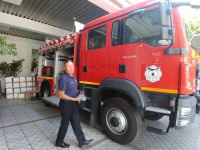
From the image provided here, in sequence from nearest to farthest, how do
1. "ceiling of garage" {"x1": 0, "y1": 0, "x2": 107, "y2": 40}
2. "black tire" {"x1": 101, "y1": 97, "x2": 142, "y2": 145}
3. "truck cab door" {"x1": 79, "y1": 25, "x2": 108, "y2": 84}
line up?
"black tire" {"x1": 101, "y1": 97, "x2": 142, "y2": 145} < "truck cab door" {"x1": 79, "y1": 25, "x2": 108, "y2": 84} < "ceiling of garage" {"x1": 0, "y1": 0, "x2": 107, "y2": 40}

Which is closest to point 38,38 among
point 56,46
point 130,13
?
point 56,46

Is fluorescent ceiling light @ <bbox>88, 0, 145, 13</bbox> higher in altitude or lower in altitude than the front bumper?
higher

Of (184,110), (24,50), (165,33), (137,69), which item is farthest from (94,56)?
(24,50)

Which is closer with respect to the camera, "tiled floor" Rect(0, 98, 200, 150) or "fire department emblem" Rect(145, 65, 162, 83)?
"fire department emblem" Rect(145, 65, 162, 83)

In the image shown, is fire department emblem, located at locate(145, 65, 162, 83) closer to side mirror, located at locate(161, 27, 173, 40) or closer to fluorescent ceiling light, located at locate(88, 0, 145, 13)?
side mirror, located at locate(161, 27, 173, 40)

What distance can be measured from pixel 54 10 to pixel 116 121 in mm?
5399

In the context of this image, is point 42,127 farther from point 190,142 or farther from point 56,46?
point 190,142

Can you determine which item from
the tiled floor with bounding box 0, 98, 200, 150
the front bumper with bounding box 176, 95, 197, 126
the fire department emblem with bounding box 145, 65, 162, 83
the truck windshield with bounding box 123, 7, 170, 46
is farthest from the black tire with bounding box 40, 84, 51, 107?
the front bumper with bounding box 176, 95, 197, 126

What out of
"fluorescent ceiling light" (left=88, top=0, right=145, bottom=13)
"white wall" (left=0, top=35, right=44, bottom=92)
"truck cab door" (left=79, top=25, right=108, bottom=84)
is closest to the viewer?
"truck cab door" (left=79, top=25, right=108, bottom=84)

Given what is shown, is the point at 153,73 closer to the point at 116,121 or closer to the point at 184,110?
the point at 184,110

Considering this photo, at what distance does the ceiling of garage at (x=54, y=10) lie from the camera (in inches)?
259

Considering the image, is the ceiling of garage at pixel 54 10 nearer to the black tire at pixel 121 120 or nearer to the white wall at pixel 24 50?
the white wall at pixel 24 50

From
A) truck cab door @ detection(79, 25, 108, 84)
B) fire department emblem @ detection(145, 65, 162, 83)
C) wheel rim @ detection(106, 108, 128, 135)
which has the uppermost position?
truck cab door @ detection(79, 25, 108, 84)

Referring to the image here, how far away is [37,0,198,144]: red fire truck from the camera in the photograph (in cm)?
286
